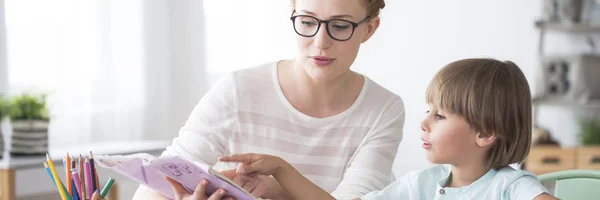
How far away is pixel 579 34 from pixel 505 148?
11.1ft

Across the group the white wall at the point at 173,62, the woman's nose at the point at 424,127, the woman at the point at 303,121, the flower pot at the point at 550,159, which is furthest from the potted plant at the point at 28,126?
the flower pot at the point at 550,159

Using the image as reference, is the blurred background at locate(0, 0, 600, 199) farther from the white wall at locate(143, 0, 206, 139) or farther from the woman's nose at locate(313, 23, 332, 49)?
the woman's nose at locate(313, 23, 332, 49)

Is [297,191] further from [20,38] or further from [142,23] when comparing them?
[142,23]

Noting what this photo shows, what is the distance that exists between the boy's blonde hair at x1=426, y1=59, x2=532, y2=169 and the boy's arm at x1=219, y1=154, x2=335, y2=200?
0.30 m

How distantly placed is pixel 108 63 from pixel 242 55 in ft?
3.02

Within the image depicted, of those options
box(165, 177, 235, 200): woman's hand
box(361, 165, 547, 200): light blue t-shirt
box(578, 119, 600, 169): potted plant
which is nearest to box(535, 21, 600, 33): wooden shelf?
box(578, 119, 600, 169): potted plant

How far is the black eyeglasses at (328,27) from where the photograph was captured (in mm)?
1677

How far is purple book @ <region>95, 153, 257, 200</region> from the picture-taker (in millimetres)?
1250

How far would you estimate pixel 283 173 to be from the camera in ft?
4.91

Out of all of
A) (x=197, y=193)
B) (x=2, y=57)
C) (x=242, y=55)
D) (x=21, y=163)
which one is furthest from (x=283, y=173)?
(x=242, y=55)

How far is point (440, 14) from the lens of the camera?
462 centimetres

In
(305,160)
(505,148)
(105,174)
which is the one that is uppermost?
(505,148)

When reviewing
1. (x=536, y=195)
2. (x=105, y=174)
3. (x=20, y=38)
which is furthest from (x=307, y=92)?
(x=20, y=38)

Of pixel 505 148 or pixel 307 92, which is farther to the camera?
pixel 307 92
